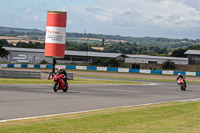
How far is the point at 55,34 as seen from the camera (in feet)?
137

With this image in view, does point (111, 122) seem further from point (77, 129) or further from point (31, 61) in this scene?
point (31, 61)

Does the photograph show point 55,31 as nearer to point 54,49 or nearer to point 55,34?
point 55,34

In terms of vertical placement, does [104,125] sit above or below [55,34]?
below

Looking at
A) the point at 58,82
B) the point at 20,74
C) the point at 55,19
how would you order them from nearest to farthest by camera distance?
the point at 58,82 < the point at 20,74 < the point at 55,19

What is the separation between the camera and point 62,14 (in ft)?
136

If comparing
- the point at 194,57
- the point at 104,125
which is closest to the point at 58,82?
the point at 104,125

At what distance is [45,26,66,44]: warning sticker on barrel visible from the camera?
41.7m

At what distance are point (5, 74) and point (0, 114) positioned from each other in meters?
28.1

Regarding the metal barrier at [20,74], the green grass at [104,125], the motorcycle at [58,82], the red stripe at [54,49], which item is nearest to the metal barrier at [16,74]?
the metal barrier at [20,74]

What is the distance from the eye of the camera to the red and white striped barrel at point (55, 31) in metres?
41.4

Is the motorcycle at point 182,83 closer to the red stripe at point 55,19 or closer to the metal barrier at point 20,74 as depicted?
the red stripe at point 55,19

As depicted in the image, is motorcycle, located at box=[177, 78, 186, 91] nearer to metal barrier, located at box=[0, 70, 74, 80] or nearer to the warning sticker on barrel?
the warning sticker on barrel

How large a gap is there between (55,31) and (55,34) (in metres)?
0.32

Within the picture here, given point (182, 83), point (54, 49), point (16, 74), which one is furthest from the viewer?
point (54, 49)
